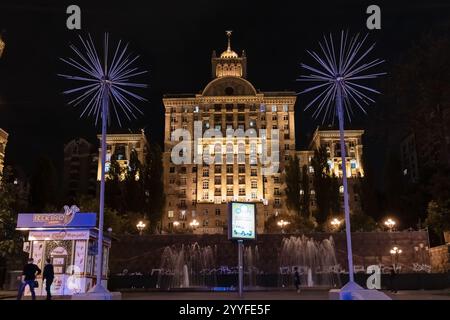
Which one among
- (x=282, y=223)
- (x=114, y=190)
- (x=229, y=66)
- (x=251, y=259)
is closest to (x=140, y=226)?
(x=114, y=190)

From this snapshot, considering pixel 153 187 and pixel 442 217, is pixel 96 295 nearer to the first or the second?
pixel 442 217

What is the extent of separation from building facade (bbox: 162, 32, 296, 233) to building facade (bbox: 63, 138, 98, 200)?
57.8 ft

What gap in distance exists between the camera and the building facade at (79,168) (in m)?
104

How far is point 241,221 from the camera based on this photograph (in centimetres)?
2364

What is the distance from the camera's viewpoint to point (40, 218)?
87.8 feet

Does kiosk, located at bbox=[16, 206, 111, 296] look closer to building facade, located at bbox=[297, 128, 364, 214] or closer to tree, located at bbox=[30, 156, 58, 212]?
tree, located at bbox=[30, 156, 58, 212]

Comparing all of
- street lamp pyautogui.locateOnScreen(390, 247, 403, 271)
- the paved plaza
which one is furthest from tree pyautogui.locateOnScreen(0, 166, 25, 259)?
street lamp pyautogui.locateOnScreen(390, 247, 403, 271)

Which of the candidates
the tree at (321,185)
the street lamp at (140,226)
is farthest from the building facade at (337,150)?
the street lamp at (140,226)

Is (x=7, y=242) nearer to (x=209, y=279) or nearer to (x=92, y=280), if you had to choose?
(x=92, y=280)

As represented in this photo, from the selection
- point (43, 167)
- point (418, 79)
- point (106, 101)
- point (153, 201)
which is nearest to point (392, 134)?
point (418, 79)

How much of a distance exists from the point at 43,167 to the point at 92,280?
47.6 m

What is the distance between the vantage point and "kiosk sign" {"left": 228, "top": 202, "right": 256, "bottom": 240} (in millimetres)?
23094

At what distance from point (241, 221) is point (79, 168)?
88620 millimetres
